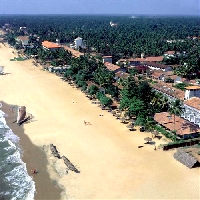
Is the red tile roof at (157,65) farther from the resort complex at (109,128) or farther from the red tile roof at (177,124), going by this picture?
the red tile roof at (177,124)

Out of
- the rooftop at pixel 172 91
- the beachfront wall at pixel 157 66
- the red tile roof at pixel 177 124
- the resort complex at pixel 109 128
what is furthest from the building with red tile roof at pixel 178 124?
the beachfront wall at pixel 157 66

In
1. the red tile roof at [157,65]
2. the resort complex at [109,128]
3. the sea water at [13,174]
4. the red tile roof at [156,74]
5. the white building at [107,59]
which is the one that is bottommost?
the sea water at [13,174]

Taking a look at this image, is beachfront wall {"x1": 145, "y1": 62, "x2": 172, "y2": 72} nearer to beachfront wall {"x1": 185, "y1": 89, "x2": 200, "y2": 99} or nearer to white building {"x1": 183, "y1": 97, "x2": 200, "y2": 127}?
beachfront wall {"x1": 185, "y1": 89, "x2": 200, "y2": 99}

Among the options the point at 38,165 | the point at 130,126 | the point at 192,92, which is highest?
the point at 192,92

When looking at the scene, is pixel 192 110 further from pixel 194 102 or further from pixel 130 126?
pixel 130 126

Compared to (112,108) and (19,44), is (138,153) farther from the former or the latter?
(19,44)

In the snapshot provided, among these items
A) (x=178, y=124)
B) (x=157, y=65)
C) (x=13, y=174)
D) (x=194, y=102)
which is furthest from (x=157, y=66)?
(x=13, y=174)

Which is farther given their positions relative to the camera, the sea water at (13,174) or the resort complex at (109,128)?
the resort complex at (109,128)
